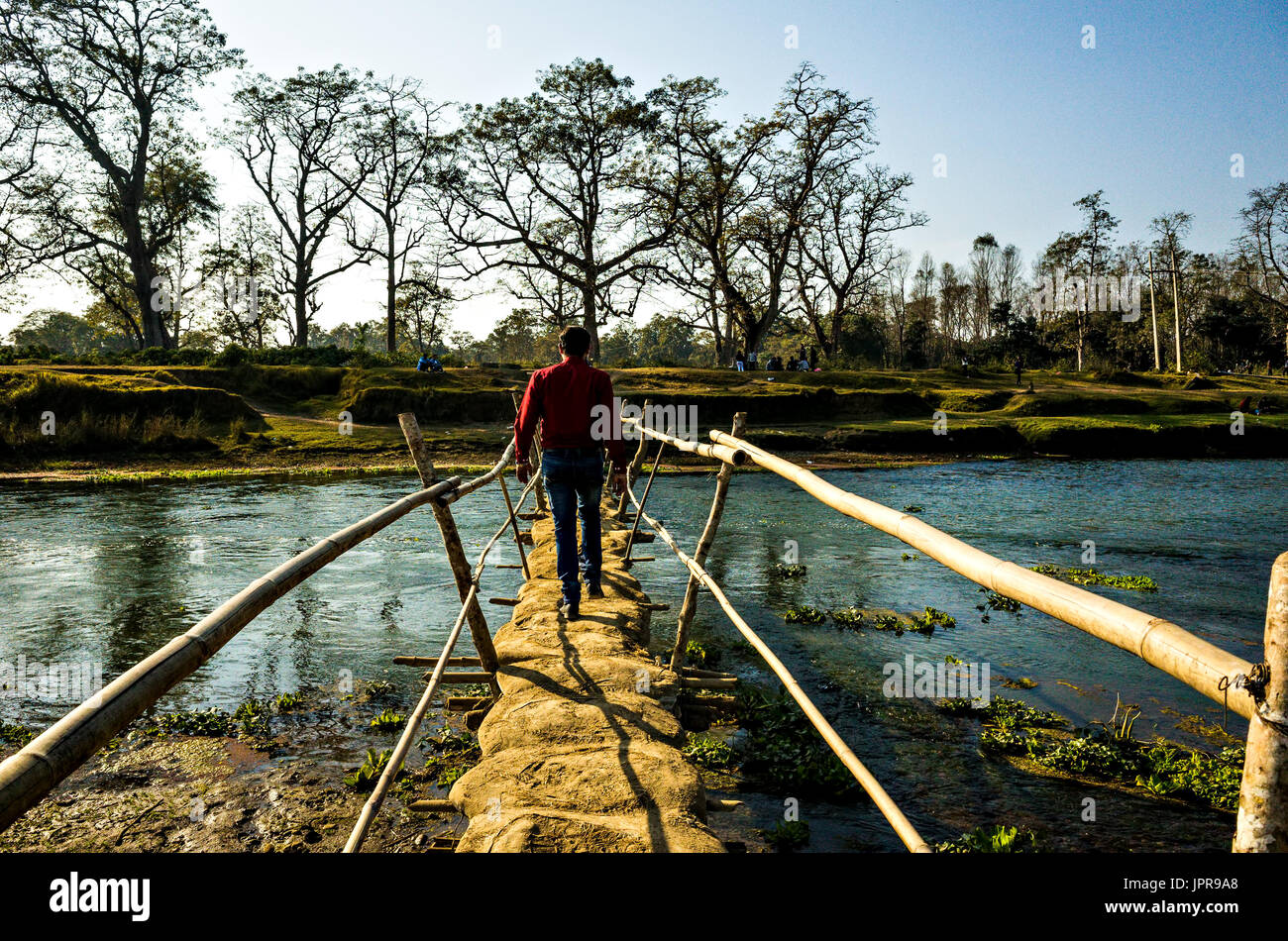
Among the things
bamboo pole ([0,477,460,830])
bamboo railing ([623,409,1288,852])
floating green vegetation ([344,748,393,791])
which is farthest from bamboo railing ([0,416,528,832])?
floating green vegetation ([344,748,393,791])

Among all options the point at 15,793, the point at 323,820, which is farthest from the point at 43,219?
the point at 15,793

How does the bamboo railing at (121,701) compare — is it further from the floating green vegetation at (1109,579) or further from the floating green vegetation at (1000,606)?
the floating green vegetation at (1109,579)

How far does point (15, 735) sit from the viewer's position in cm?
520

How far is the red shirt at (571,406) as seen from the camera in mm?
4863

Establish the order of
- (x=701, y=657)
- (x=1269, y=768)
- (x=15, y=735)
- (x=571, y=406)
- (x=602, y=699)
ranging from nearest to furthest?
(x=1269, y=768), (x=602, y=699), (x=571, y=406), (x=15, y=735), (x=701, y=657)

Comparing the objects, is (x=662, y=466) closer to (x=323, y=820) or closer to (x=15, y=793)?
(x=323, y=820)

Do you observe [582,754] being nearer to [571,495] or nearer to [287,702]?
[571,495]

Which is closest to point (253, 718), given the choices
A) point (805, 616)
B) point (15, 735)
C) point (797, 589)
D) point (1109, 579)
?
point (15, 735)

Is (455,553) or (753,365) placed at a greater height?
(753,365)

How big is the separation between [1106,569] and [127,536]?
46.6 feet

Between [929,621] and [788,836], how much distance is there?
181 inches

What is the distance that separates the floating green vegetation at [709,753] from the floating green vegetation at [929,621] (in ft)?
11.6

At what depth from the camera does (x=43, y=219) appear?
35562 millimetres

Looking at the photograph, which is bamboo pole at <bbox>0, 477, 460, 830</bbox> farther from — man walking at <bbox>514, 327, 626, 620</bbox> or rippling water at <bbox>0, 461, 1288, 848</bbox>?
rippling water at <bbox>0, 461, 1288, 848</bbox>
